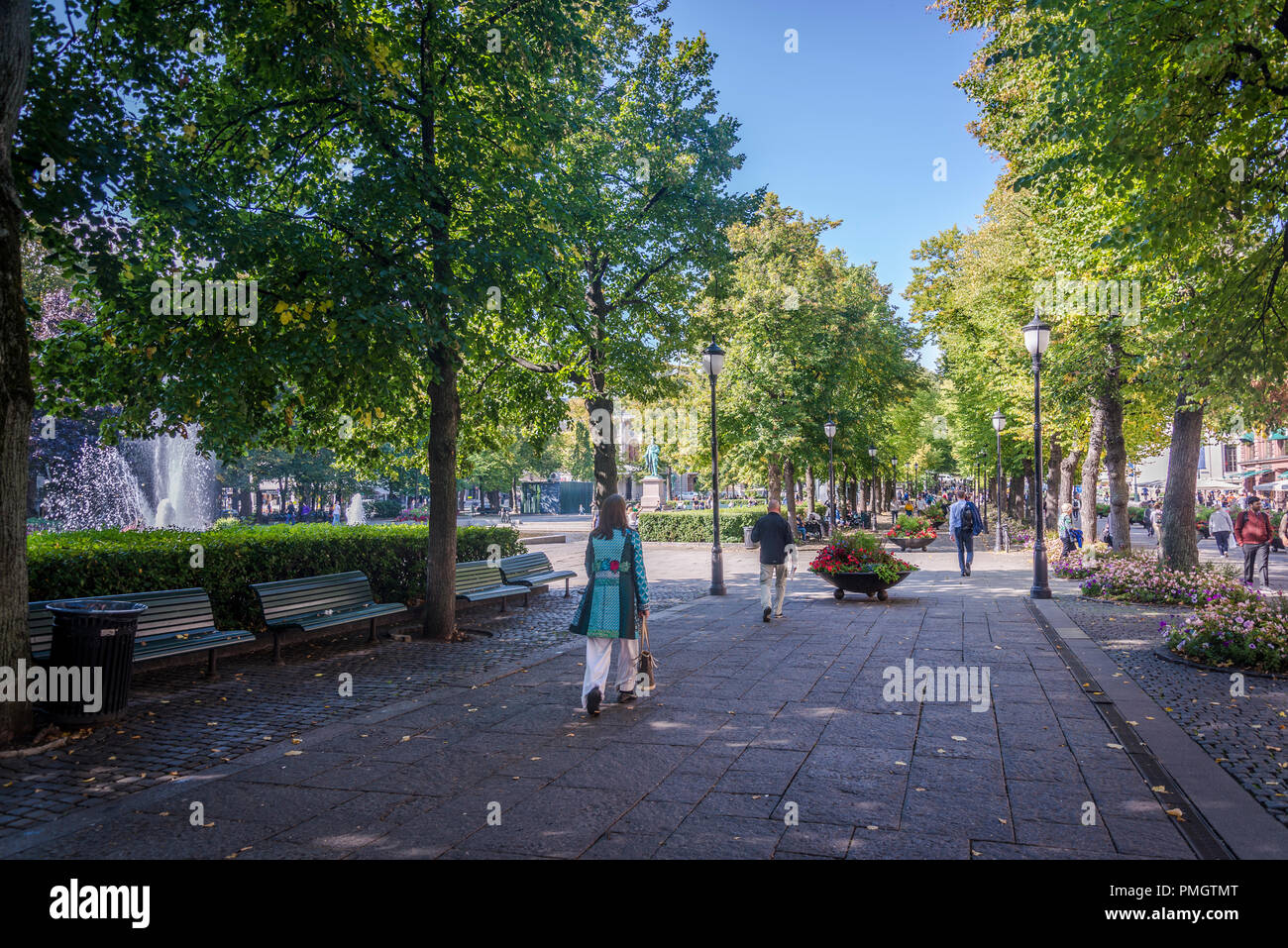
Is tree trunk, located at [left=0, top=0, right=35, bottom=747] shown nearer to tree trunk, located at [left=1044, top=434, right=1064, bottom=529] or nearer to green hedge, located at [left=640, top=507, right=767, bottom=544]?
green hedge, located at [left=640, top=507, right=767, bottom=544]

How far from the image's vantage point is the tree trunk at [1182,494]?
1362 cm

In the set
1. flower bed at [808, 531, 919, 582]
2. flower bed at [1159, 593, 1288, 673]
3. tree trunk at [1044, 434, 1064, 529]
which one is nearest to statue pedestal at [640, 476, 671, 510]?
tree trunk at [1044, 434, 1064, 529]

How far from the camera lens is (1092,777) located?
5012 millimetres

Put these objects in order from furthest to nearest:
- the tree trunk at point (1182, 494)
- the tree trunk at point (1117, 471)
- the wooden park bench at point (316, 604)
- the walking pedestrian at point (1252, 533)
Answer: the tree trunk at point (1117, 471)
the walking pedestrian at point (1252, 533)
the tree trunk at point (1182, 494)
the wooden park bench at point (316, 604)

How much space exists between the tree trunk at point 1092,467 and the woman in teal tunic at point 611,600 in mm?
16778

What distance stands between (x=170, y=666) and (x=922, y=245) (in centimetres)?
3468

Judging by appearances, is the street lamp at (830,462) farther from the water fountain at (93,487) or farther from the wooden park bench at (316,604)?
the water fountain at (93,487)

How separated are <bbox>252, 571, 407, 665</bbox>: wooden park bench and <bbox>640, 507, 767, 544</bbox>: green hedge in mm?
21447

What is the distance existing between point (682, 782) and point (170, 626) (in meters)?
5.97

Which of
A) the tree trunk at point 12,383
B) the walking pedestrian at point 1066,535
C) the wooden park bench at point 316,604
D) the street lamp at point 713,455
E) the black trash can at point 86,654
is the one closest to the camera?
the tree trunk at point 12,383

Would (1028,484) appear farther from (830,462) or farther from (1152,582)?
(1152,582)

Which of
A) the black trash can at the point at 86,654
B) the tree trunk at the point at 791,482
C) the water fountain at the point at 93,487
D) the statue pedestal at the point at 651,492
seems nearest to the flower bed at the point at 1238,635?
the black trash can at the point at 86,654

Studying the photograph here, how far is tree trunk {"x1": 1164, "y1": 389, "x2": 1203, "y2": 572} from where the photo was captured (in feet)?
44.7
